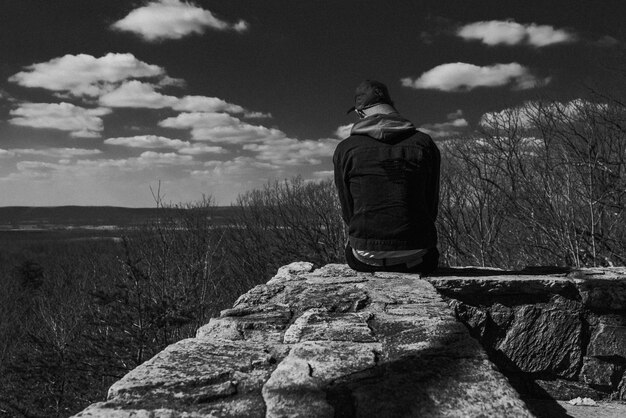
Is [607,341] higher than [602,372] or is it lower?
higher

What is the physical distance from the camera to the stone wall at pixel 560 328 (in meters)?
3.22

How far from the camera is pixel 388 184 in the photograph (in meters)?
3.06

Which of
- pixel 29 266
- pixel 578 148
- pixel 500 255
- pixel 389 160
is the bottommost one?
pixel 29 266

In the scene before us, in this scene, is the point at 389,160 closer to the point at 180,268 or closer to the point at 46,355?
the point at 46,355

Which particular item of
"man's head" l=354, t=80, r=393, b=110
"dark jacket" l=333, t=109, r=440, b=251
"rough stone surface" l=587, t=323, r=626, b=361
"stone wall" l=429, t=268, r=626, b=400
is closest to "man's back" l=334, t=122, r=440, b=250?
"dark jacket" l=333, t=109, r=440, b=251

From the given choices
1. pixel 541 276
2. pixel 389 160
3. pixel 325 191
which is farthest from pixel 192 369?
pixel 325 191

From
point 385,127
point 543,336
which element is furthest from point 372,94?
point 543,336

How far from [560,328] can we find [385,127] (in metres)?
1.63

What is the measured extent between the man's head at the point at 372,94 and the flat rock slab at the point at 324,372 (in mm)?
1320

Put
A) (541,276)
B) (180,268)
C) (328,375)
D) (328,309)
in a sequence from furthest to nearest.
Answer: (180,268)
(541,276)
(328,309)
(328,375)

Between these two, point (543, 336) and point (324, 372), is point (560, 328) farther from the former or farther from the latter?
point (324, 372)

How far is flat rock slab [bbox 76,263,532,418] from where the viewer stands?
1385 millimetres

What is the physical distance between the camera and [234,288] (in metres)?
23.8

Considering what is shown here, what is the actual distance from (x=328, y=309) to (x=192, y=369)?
0.98m
